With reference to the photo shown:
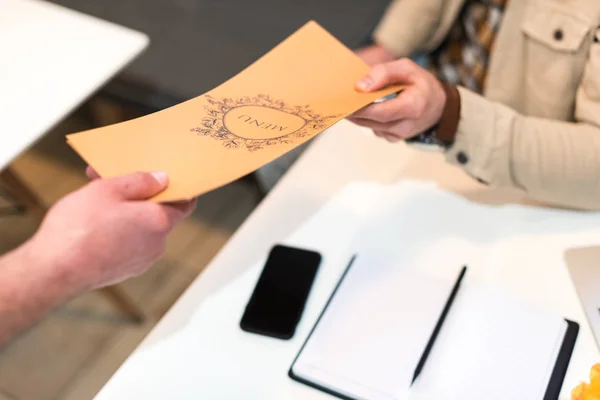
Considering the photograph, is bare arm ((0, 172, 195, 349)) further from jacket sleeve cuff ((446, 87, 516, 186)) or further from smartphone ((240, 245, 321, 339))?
jacket sleeve cuff ((446, 87, 516, 186))

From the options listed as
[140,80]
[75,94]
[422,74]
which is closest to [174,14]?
[140,80]

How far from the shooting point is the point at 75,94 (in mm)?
807

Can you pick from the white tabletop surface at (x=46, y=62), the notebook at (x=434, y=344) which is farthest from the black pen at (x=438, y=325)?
the white tabletop surface at (x=46, y=62)

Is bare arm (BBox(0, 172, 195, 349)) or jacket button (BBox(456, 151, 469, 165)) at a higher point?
bare arm (BBox(0, 172, 195, 349))

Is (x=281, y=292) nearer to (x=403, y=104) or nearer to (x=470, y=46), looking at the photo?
(x=403, y=104)

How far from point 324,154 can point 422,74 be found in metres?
0.21

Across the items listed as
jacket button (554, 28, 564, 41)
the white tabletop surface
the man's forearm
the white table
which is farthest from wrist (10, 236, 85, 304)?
jacket button (554, 28, 564, 41)

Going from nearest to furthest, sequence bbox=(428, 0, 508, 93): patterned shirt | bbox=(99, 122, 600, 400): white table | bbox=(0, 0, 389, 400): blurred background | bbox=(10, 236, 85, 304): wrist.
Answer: bbox=(10, 236, 85, 304): wrist, bbox=(99, 122, 600, 400): white table, bbox=(428, 0, 508, 93): patterned shirt, bbox=(0, 0, 389, 400): blurred background

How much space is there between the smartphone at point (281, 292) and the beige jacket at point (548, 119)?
238 mm

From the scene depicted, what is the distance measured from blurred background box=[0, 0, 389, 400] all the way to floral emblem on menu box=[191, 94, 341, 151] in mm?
600

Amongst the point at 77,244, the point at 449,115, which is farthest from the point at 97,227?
the point at 449,115

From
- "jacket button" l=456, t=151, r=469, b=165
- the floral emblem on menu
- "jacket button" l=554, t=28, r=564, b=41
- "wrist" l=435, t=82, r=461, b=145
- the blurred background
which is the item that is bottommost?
the blurred background

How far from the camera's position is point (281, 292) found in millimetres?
631

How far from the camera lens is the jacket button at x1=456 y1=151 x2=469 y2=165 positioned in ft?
2.26
